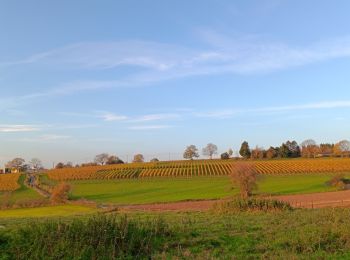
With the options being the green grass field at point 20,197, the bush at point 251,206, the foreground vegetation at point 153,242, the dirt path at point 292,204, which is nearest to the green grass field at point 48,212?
the dirt path at point 292,204

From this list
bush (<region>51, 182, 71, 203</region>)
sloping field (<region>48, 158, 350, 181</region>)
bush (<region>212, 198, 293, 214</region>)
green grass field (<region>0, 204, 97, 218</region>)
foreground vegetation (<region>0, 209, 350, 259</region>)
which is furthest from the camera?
sloping field (<region>48, 158, 350, 181</region>)

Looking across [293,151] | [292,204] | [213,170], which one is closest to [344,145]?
[293,151]

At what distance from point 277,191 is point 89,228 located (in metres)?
63.0

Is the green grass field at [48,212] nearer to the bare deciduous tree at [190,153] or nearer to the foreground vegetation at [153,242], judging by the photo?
the foreground vegetation at [153,242]

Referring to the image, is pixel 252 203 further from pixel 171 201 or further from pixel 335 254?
pixel 171 201

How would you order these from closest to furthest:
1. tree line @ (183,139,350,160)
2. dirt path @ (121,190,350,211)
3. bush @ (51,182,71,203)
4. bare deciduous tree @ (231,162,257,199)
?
dirt path @ (121,190,350,211) → bare deciduous tree @ (231,162,257,199) → bush @ (51,182,71,203) → tree line @ (183,139,350,160)

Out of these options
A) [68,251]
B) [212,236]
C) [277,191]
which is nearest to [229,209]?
[212,236]

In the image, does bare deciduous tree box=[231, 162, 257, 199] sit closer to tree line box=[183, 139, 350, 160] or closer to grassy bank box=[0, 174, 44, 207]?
grassy bank box=[0, 174, 44, 207]

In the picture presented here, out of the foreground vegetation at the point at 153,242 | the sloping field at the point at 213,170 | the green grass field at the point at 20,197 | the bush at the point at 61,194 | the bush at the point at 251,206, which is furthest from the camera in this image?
the sloping field at the point at 213,170

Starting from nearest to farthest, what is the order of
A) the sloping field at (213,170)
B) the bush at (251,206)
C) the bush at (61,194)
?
the bush at (251,206), the bush at (61,194), the sloping field at (213,170)

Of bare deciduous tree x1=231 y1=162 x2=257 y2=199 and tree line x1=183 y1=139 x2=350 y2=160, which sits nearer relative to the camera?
bare deciduous tree x1=231 y1=162 x2=257 y2=199

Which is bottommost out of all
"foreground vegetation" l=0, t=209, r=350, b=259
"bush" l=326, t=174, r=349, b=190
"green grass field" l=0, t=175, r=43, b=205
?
"green grass field" l=0, t=175, r=43, b=205

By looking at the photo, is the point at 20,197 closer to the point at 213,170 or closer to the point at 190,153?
the point at 213,170

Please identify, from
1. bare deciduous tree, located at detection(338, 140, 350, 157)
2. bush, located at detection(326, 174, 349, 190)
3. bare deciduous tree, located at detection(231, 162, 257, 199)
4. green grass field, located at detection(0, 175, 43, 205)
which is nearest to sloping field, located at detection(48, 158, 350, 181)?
green grass field, located at detection(0, 175, 43, 205)
